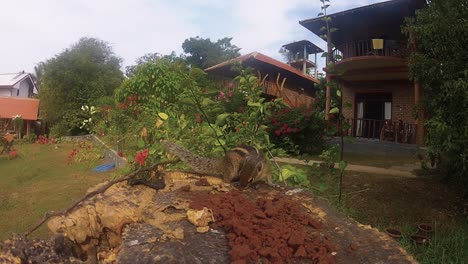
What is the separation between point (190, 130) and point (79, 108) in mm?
25051

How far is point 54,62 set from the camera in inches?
1097

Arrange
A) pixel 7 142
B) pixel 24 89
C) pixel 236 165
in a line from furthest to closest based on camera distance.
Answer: pixel 24 89 → pixel 7 142 → pixel 236 165

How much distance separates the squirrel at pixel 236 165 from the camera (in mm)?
1914

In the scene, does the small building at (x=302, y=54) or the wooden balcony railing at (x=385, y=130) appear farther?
the small building at (x=302, y=54)

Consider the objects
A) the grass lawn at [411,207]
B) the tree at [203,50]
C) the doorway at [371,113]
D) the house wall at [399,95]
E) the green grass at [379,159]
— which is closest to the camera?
the grass lawn at [411,207]

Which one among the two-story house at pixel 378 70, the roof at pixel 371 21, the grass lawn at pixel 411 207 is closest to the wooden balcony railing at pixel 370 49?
the two-story house at pixel 378 70

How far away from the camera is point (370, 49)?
544 inches

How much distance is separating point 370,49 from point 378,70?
33.8 inches

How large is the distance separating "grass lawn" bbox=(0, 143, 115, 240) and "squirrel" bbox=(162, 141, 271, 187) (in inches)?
134

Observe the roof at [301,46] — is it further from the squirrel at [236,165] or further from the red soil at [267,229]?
the red soil at [267,229]

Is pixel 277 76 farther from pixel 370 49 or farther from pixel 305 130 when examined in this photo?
pixel 305 130

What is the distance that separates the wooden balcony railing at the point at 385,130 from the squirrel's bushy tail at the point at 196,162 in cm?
1204

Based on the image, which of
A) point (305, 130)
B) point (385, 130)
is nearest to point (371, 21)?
point (385, 130)

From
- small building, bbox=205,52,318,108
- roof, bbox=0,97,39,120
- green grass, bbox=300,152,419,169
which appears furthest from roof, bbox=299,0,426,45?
roof, bbox=0,97,39,120
